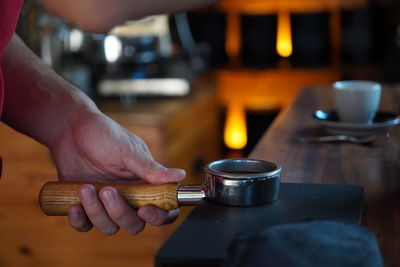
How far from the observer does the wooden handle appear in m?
0.88

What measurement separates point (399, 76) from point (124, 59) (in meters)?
1.18

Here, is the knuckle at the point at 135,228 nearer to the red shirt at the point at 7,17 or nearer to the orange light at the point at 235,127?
the red shirt at the point at 7,17

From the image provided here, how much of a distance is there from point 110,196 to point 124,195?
2 cm

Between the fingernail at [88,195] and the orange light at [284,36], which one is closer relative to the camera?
the fingernail at [88,195]

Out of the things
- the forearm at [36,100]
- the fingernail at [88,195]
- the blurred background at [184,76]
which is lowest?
the blurred background at [184,76]

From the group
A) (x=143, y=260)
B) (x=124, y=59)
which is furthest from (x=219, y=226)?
(x=124, y=59)

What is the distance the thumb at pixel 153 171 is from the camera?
924mm

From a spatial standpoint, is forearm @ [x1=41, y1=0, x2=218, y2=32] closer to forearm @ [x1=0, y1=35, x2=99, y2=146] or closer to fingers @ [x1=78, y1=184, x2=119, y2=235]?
forearm @ [x1=0, y1=35, x2=99, y2=146]

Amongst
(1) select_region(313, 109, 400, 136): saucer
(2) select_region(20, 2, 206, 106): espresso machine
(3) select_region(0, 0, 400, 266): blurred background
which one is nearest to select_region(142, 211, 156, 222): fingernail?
(1) select_region(313, 109, 400, 136): saucer

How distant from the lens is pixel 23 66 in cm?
122

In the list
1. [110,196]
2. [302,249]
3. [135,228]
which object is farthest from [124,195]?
[302,249]

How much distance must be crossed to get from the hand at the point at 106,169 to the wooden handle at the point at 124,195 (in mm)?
12

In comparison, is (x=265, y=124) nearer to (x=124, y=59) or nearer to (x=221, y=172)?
(x=124, y=59)

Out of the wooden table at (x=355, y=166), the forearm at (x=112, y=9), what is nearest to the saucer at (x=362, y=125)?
the wooden table at (x=355, y=166)
